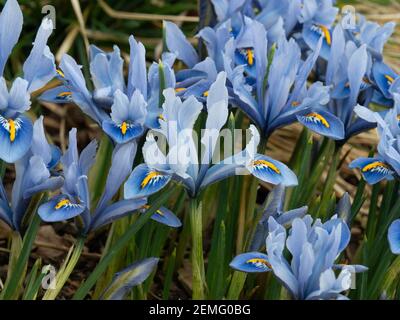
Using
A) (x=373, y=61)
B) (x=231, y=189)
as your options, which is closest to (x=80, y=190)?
(x=231, y=189)

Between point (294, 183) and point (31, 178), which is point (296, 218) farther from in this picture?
point (31, 178)

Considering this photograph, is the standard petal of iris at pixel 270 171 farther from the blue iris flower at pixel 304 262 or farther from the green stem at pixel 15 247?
the green stem at pixel 15 247

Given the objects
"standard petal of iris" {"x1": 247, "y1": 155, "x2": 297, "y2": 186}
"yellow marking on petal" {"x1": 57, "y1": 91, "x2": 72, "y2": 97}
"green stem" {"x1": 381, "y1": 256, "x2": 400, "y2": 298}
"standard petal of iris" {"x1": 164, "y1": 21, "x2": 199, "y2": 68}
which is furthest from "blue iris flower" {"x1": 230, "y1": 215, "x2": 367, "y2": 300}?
"standard petal of iris" {"x1": 164, "y1": 21, "x2": 199, "y2": 68}

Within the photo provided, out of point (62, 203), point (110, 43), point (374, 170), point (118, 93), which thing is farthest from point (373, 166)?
point (110, 43)

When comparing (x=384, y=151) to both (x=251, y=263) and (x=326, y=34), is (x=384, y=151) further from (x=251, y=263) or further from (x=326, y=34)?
(x=326, y=34)

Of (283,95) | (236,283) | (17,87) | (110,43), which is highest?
(17,87)

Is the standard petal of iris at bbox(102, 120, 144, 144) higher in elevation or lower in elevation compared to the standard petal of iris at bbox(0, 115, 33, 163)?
lower

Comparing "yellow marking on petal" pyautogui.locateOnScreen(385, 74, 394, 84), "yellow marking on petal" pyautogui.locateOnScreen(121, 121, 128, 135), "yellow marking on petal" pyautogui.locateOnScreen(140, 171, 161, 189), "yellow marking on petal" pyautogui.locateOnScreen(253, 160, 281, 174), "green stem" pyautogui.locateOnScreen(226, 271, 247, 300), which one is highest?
"yellow marking on petal" pyautogui.locateOnScreen(121, 121, 128, 135)

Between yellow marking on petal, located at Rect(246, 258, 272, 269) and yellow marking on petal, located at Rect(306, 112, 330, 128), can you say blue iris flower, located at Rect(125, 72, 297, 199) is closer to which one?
yellow marking on petal, located at Rect(246, 258, 272, 269)
